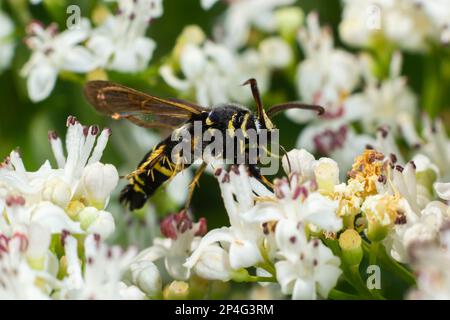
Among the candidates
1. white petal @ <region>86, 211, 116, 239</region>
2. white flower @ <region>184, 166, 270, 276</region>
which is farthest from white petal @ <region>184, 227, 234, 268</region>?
white petal @ <region>86, 211, 116, 239</region>

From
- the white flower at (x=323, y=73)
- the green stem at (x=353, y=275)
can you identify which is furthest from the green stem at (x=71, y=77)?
the green stem at (x=353, y=275)

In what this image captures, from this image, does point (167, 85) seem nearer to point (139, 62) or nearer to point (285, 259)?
point (139, 62)

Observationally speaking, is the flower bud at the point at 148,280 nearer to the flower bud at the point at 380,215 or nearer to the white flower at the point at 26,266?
the white flower at the point at 26,266

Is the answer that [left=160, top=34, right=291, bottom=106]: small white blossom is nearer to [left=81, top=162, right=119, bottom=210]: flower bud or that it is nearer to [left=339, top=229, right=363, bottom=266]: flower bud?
[left=81, top=162, right=119, bottom=210]: flower bud

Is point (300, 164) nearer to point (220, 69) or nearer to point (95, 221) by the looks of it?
point (95, 221)

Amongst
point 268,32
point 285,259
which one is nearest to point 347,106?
point 268,32

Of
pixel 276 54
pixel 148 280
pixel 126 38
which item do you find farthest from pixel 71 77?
pixel 148 280
